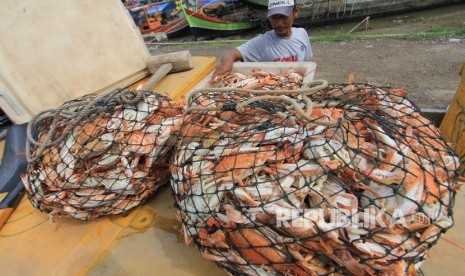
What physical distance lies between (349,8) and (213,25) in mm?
8672

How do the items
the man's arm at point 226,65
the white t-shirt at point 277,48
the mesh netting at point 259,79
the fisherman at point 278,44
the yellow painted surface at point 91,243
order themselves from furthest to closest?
the white t-shirt at point 277,48
the fisherman at point 278,44
the man's arm at point 226,65
the mesh netting at point 259,79
the yellow painted surface at point 91,243

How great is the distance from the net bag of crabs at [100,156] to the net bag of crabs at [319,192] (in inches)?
14.2

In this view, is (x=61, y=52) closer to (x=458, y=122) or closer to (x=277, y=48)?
(x=277, y=48)

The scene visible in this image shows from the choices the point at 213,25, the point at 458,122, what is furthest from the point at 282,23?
the point at 213,25

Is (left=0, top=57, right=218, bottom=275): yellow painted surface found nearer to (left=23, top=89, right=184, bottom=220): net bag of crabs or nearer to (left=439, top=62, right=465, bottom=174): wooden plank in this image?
(left=23, top=89, right=184, bottom=220): net bag of crabs

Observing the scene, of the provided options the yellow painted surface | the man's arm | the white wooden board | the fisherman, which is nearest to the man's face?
the fisherman

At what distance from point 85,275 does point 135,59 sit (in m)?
2.73

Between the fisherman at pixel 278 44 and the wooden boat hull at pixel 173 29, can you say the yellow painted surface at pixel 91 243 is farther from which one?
the wooden boat hull at pixel 173 29

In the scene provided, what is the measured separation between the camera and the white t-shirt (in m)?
4.04

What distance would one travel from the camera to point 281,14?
3705 mm

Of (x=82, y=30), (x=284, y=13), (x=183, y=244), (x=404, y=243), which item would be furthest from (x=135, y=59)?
(x=404, y=243)

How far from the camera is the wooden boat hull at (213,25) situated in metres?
18.9

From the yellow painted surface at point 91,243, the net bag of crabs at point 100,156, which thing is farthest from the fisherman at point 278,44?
the yellow painted surface at point 91,243

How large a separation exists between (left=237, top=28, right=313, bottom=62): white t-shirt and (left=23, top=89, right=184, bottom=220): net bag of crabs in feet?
8.19
